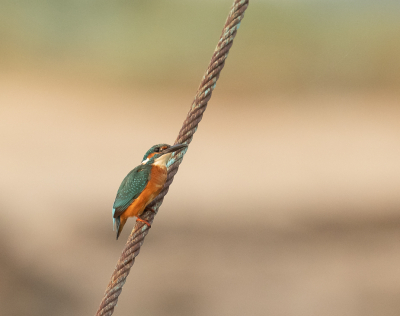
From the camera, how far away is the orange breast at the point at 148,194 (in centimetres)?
113

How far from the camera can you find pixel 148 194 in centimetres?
117

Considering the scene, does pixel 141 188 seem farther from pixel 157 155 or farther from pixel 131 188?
pixel 157 155

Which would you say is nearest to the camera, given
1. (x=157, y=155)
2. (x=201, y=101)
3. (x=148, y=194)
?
(x=201, y=101)

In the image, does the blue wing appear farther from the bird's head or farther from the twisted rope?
the twisted rope

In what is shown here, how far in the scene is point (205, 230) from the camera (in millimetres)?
4004

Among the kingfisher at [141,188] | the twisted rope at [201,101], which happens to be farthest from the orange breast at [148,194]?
the twisted rope at [201,101]

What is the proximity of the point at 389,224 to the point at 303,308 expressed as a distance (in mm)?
1075

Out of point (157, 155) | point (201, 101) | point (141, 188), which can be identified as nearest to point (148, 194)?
point (141, 188)

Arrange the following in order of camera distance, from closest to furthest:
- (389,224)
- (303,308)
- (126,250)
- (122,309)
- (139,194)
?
(126,250), (139,194), (122,309), (303,308), (389,224)

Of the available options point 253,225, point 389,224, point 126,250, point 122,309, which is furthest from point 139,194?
point 389,224

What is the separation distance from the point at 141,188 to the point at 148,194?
0.9 inches

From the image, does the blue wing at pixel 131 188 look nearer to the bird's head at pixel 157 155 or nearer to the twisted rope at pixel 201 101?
the bird's head at pixel 157 155

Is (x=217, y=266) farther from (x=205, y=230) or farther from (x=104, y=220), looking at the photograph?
(x=104, y=220)

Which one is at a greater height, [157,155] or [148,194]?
[157,155]
